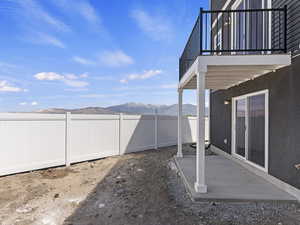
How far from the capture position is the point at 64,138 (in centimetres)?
629

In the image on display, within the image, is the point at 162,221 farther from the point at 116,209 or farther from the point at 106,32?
the point at 106,32

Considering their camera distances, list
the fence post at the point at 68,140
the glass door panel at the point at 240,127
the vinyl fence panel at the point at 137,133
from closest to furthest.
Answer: the glass door panel at the point at 240,127
the fence post at the point at 68,140
the vinyl fence panel at the point at 137,133

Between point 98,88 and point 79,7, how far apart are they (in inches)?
339

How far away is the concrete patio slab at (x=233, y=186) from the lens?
138 inches

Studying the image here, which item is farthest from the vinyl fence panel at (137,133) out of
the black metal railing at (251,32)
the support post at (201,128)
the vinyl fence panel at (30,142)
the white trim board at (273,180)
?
the support post at (201,128)

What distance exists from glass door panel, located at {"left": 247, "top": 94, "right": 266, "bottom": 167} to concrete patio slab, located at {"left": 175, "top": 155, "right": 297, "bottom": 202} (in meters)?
0.45

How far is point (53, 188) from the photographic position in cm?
445

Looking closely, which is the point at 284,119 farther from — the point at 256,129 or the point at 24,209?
the point at 24,209

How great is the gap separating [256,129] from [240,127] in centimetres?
112

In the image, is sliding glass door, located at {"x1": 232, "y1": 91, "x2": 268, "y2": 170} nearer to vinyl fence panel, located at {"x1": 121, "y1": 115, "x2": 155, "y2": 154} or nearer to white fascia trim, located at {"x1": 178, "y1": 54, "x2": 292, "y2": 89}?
white fascia trim, located at {"x1": 178, "y1": 54, "x2": 292, "y2": 89}

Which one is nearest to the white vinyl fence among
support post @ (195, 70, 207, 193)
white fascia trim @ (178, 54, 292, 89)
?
support post @ (195, 70, 207, 193)

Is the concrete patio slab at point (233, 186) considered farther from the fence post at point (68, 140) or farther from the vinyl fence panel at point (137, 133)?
the fence post at point (68, 140)

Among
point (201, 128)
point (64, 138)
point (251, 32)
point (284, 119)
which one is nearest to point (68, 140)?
point (64, 138)

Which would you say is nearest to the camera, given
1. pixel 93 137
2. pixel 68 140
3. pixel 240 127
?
pixel 240 127
